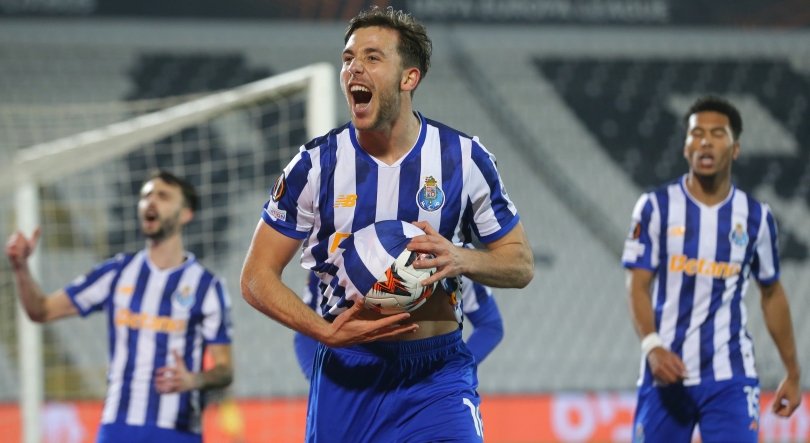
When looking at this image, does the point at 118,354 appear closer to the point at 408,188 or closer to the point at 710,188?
the point at 408,188

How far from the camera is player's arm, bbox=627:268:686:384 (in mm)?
4316

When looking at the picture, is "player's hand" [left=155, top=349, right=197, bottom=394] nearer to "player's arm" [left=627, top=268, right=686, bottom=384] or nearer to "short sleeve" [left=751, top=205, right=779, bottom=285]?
"player's arm" [left=627, top=268, right=686, bottom=384]

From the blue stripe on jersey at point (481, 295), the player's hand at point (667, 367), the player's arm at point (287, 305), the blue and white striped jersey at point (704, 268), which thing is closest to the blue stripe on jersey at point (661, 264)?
the blue and white striped jersey at point (704, 268)

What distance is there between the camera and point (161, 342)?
4.99 meters

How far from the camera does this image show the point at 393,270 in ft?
9.21

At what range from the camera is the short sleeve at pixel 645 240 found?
4625 mm

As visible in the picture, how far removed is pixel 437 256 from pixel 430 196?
386 millimetres

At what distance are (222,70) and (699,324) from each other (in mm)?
9554

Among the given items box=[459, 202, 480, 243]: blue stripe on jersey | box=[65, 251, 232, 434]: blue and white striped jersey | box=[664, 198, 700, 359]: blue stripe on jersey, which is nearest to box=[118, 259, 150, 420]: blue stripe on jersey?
box=[65, 251, 232, 434]: blue and white striped jersey

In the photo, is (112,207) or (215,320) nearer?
(215,320)

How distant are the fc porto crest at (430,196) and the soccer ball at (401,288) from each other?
0.31m

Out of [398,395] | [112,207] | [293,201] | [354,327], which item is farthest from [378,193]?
[112,207]

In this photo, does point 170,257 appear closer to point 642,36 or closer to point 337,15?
point 337,15

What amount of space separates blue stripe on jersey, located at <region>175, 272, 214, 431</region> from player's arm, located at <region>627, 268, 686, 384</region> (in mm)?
2265
